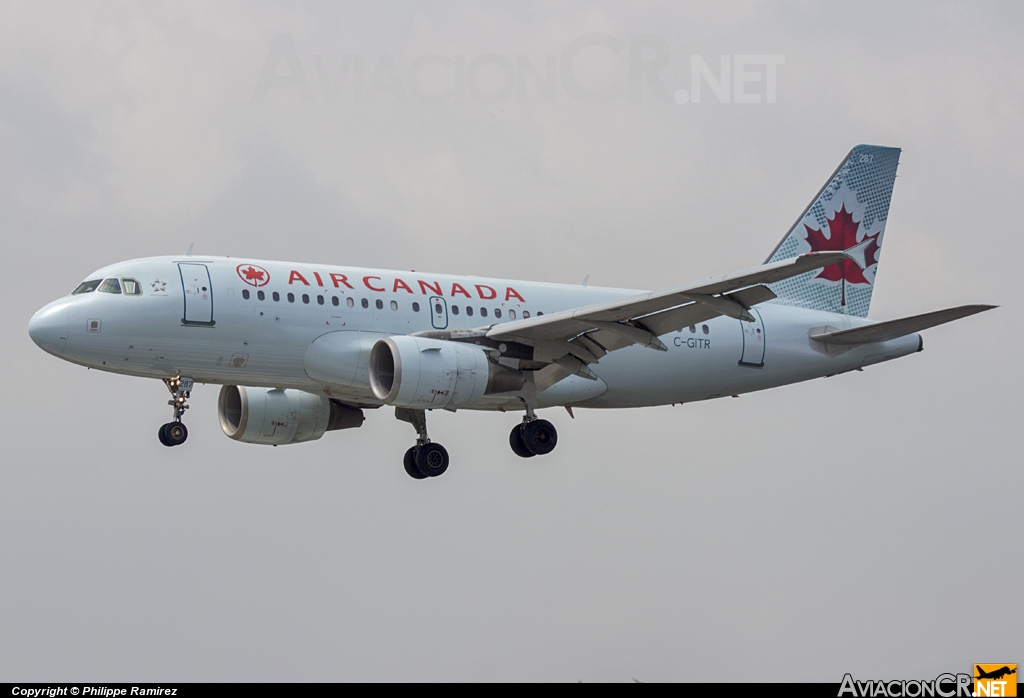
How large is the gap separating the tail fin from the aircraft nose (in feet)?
66.2


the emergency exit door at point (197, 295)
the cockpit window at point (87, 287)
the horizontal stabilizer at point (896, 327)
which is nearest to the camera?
the horizontal stabilizer at point (896, 327)

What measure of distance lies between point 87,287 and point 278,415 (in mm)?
7599

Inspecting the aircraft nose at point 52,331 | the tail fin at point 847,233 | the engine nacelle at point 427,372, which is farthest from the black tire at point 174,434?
the tail fin at point 847,233

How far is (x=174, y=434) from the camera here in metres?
35.9

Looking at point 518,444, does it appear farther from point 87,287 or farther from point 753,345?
point 87,287

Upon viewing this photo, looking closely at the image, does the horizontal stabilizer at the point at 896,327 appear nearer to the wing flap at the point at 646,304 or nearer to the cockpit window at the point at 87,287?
the wing flap at the point at 646,304

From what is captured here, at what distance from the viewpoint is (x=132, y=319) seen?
113ft

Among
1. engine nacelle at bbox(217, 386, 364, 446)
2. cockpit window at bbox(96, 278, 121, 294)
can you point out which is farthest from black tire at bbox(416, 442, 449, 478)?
cockpit window at bbox(96, 278, 121, 294)

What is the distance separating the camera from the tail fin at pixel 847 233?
4422cm

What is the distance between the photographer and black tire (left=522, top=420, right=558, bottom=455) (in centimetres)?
3788

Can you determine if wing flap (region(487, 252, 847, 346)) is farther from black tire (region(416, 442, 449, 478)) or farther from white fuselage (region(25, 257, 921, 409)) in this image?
black tire (region(416, 442, 449, 478))

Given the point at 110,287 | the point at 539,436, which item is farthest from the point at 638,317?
the point at 110,287

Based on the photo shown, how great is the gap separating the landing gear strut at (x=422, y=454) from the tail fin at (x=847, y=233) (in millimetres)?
11137

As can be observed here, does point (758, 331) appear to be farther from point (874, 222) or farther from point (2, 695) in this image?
point (2, 695)
